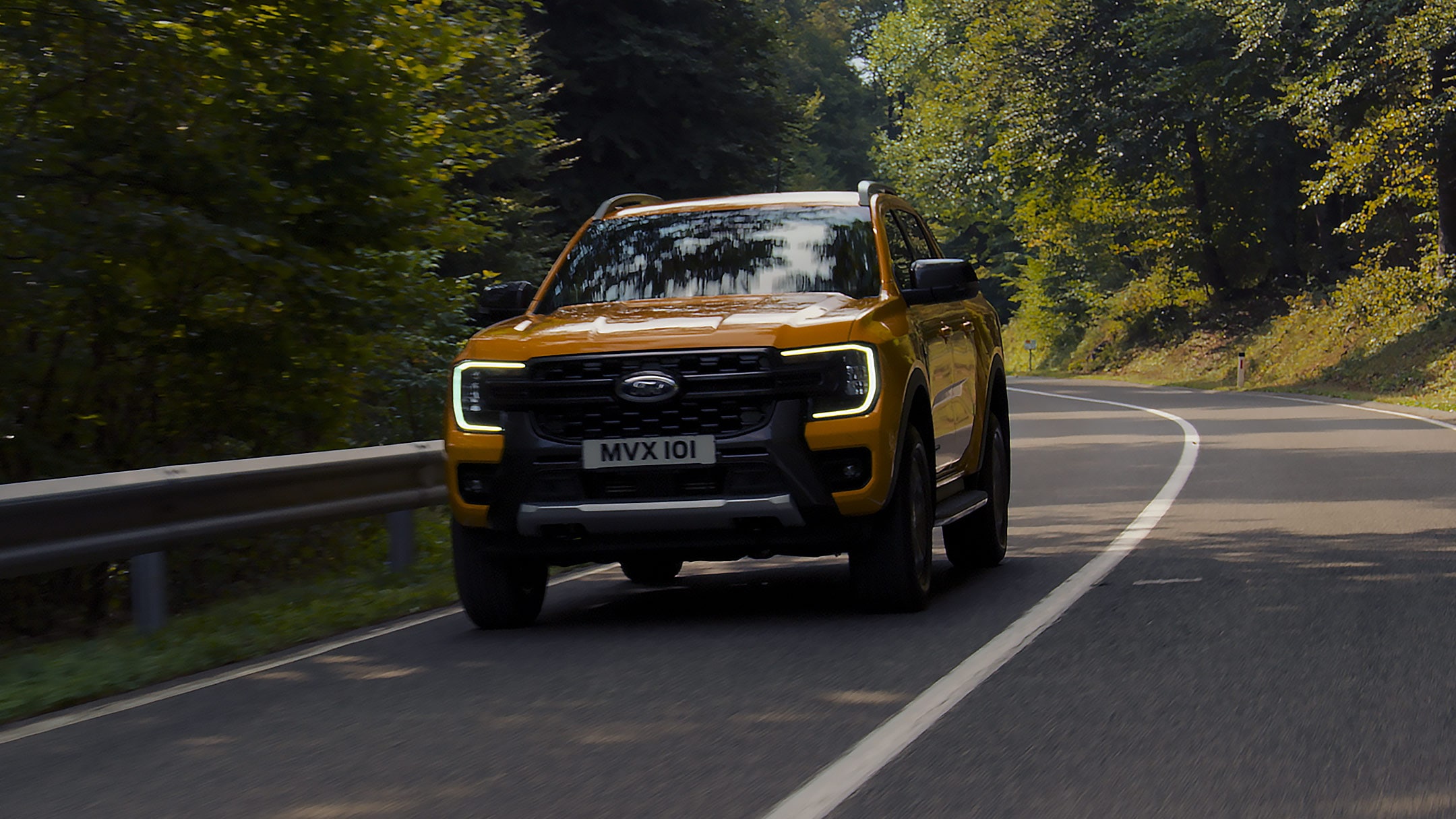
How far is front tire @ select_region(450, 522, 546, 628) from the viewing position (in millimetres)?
8297

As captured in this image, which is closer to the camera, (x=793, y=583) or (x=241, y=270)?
(x=793, y=583)

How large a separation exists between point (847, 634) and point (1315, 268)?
42.9 m

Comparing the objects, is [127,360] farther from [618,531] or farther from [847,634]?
[847,634]

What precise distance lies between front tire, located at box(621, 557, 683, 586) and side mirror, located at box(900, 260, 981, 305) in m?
2.13

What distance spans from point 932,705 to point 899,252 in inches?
151

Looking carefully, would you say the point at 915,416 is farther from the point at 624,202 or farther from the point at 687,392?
the point at 624,202

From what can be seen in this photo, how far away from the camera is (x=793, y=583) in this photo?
10.0m

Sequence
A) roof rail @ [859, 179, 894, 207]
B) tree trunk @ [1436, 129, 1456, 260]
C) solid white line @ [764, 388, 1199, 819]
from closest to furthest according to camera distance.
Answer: solid white line @ [764, 388, 1199, 819], roof rail @ [859, 179, 894, 207], tree trunk @ [1436, 129, 1456, 260]

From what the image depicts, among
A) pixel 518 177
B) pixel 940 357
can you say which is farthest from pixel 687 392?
pixel 518 177

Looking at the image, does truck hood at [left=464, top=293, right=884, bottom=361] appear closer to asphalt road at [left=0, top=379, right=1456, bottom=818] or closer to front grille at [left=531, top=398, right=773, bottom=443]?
front grille at [left=531, top=398, right=773, bottom=443]

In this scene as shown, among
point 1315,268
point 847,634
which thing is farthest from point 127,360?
point 1315,268

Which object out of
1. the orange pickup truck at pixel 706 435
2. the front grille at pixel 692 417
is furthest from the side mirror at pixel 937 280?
the front grille at pixel 692 417

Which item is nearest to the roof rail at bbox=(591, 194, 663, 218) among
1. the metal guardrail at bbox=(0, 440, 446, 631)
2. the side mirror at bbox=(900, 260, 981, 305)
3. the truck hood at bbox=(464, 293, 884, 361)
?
the truck hood at bbox=(464, 293, 884, 361)

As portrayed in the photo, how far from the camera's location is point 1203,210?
166 ft
